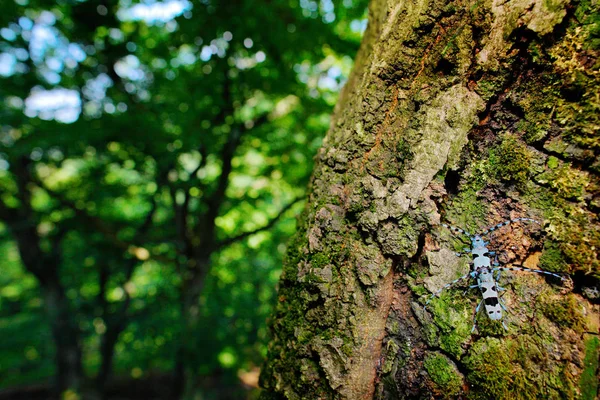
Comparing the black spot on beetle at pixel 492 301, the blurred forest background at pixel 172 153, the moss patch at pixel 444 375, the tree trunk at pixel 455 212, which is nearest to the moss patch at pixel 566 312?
the tree trunk at pixel 455 212

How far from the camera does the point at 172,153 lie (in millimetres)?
3969

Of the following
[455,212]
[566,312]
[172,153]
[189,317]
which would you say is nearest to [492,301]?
[566,312]

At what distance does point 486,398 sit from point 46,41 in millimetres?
7589

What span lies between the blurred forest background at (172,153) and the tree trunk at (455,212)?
8.32 ft

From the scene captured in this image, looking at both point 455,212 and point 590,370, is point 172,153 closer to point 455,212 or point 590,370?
point 455,212

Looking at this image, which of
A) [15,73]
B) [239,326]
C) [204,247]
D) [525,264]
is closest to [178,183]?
[204,247]

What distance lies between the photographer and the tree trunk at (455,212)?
1096 mm

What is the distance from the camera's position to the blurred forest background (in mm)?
3838

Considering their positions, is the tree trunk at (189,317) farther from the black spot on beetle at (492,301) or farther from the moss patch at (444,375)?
the black spot on beetle at (492,301)

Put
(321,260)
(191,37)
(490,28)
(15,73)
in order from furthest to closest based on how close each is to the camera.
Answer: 1. (15,73)
2. (191,37)
3. (321,260)
4. (490,28)

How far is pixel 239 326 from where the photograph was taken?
270 inches

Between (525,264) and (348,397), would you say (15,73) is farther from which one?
(525,264)

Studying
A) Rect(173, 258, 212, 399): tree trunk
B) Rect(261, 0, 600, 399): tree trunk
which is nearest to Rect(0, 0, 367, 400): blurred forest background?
Rect(173, 258, 212, 399): tree trunk

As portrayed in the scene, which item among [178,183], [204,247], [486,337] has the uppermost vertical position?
[486,337]
